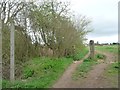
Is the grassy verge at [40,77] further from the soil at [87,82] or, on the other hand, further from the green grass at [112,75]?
the green grass at [112,75]

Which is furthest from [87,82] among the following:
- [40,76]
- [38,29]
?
[38,29]

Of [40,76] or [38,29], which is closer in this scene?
[40,76]

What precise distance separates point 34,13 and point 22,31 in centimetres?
164

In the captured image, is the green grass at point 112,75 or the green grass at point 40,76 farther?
the green grass at point 40,76

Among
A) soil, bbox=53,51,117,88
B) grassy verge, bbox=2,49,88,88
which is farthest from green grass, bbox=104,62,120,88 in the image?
grassy verge, bbox=2,49,88,88

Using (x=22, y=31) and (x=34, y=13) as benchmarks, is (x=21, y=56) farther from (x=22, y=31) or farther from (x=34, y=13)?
(x=34, y=13)

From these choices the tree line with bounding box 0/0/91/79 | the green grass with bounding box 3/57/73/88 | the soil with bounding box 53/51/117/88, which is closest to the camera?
the soil with bounding box 53/51/117/88

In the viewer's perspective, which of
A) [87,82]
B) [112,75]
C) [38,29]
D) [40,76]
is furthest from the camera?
[38,29]

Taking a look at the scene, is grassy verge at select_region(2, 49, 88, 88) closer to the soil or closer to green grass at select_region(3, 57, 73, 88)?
green grass at select_region(3, 57, 73, 88)

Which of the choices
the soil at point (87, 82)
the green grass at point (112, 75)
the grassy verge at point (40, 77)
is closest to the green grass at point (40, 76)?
the grassy verge at point (40, 77)

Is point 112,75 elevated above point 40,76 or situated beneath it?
elevated above

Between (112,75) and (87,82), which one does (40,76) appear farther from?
(112,75)

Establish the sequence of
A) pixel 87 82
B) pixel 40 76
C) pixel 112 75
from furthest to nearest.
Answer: pixel 40 76 → pixel 112 75 → pixel 87 82

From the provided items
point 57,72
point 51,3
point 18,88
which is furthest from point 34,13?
point 18,88
